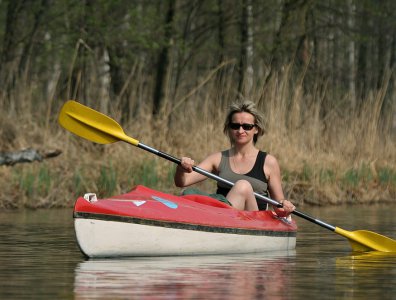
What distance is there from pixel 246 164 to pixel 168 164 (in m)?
5.59

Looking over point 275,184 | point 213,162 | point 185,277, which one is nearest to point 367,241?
point 275,184

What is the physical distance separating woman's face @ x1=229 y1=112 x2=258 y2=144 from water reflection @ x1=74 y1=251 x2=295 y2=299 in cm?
98

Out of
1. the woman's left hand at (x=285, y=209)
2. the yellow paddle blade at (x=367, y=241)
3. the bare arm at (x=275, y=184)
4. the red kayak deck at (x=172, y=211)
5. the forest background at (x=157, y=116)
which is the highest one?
the forest background at (x=157, y=116)

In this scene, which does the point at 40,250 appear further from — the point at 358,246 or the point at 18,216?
the point at 18,216

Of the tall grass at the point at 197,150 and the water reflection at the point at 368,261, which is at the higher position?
the tall grass at the point at 197,150

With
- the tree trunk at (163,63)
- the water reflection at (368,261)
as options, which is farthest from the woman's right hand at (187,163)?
the tree trunk at (163,63)

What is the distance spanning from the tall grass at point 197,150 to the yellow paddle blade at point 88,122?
4.01m

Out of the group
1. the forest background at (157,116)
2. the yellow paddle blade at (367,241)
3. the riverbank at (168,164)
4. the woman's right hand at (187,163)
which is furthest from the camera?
the forest background at (157,116)

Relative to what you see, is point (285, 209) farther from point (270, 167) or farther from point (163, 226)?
point (163, 226)

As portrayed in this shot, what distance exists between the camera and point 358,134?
1759 cm

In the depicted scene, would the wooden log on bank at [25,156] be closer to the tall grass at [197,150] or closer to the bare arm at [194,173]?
the tall grass at [197,150]

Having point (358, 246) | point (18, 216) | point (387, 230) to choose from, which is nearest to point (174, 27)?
point (18, 216)

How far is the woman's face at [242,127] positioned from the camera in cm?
998

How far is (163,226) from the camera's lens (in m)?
8.96
